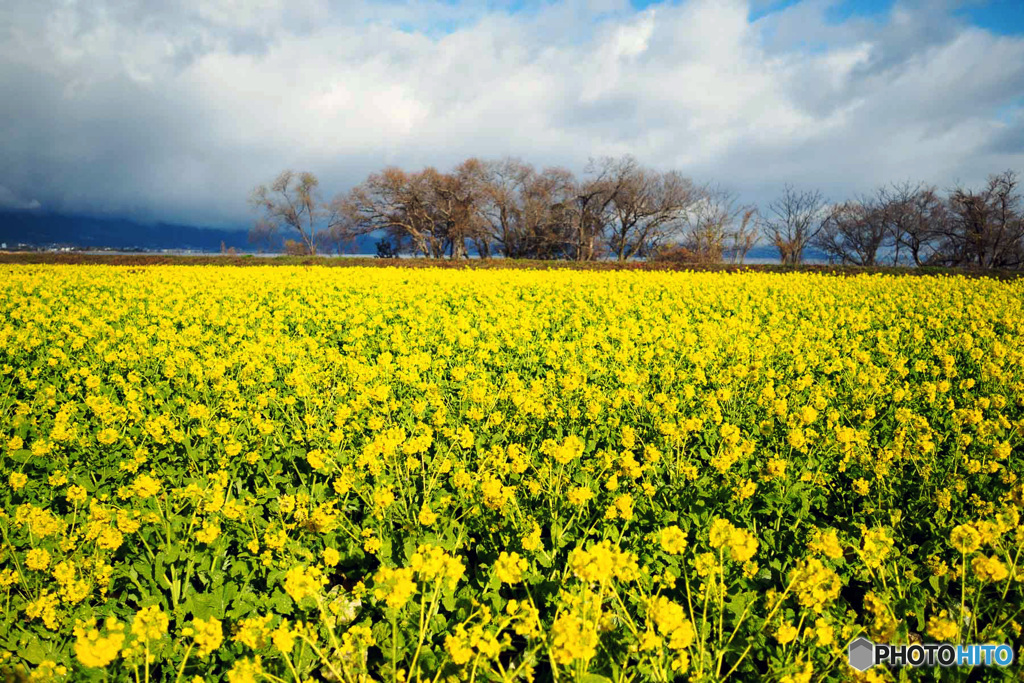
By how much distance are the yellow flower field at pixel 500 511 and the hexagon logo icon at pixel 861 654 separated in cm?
8

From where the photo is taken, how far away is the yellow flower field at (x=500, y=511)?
248cm

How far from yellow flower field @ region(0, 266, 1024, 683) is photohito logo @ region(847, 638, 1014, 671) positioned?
0.28 feet

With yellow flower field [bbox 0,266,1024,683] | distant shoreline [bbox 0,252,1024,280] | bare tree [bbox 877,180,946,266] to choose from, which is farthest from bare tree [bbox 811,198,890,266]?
yellow flower field [bbox 0,266,1024,683]

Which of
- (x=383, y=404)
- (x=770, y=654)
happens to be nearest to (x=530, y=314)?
(x=383, y=404)

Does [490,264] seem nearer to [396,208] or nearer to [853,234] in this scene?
[396,208]

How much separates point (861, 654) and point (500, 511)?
2.16m

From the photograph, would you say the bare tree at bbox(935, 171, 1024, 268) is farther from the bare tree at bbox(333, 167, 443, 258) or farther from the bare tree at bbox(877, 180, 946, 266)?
the bare tree at bbox(333, 167, 443, 258)

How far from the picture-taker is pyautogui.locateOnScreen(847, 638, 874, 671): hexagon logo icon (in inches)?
97.9

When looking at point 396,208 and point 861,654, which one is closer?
point 861,654

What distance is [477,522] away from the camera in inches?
144

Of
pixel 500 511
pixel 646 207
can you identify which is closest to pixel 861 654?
pixel 500 511

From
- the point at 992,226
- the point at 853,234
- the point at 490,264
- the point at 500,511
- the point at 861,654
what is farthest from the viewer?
the point at 853,234

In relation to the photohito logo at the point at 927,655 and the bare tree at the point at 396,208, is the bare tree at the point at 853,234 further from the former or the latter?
the photohito logo at the point at 927,655

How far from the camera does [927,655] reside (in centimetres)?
259
